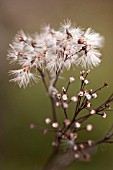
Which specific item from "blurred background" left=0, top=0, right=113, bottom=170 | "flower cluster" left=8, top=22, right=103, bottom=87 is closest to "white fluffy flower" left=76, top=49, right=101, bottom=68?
"flower cluster" left=8, top=22, right=103, bottom=87

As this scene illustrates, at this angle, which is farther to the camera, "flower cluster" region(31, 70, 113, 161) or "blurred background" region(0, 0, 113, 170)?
"blurred background" region(0, 0, 113, 170)

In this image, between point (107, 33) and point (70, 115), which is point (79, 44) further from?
point (107, 33)

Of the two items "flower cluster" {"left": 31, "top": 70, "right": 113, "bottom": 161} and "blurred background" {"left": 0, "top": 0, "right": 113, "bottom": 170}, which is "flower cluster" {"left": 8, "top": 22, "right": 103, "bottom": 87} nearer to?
"flower cluster" {"left": 31, "top": 70, "right": 113, "bottom": 161}

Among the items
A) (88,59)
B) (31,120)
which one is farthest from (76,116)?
(31,120)

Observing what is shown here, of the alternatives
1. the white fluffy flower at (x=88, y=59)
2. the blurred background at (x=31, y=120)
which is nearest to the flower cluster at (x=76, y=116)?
the white fluffy flower at (x=88, y=59)

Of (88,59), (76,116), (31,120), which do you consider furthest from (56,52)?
(31,120)

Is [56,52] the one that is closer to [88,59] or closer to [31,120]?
[88,59]

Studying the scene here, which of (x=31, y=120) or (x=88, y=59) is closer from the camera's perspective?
(x=88, y=59)

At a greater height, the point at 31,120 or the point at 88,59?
the point at 88,59
